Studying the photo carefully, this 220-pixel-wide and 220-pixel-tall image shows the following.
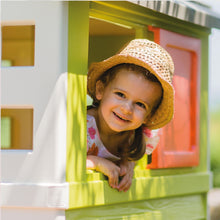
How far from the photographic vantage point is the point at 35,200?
8.66 feet

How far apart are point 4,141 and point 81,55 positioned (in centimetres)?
306

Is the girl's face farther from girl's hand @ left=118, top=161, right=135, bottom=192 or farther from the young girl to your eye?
girl's hand @ left=118, top=161, right=135, bottom=192

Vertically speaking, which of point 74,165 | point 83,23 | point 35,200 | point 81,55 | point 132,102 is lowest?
point 35,200

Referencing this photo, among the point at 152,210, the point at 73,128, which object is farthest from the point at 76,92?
the point at 152,210

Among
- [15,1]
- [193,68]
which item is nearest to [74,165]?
[15,1]

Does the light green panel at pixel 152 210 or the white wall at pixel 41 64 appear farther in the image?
the light green panel at pixel 152 210

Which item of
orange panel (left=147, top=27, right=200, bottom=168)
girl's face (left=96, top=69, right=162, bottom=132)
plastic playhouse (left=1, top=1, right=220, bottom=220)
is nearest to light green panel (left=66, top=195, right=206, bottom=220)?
plastic playhouse (left=1, top=1, right=220, bottom=220)

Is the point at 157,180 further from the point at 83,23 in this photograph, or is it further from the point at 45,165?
the point at 83,23

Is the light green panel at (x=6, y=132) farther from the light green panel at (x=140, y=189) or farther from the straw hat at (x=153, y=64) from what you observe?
the light green panel at (x=140, y=189)

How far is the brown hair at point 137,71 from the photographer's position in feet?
9.85

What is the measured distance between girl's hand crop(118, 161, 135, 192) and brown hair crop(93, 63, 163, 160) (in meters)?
0.18

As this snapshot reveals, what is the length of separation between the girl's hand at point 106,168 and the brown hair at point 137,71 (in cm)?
40

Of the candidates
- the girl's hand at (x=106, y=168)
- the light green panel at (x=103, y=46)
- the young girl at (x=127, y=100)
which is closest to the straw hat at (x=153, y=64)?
the young girl at (x=127, y=100)

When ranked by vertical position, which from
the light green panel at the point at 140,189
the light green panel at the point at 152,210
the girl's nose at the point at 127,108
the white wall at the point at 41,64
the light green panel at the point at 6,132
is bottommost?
the light green panel at the point at 152,210
